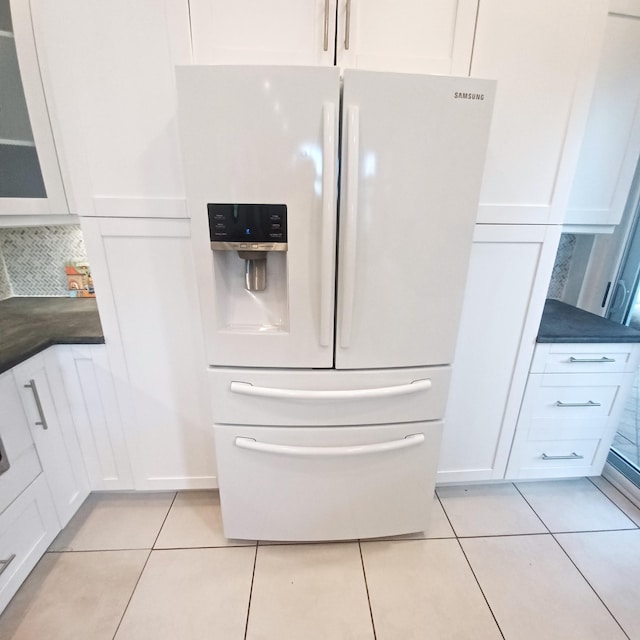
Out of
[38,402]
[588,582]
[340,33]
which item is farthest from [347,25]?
[588,582]

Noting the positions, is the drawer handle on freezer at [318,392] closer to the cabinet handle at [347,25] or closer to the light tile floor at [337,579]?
the light tile floor at [337,579]

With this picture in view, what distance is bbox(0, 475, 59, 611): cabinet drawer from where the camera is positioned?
1.15 metres

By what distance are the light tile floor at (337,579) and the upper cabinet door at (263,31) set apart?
1.87m

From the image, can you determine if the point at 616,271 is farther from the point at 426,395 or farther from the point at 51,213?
the point at 51,213

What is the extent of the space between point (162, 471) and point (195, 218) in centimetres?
121

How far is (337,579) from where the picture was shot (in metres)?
1.35

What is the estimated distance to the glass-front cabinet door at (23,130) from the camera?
3.95 ft

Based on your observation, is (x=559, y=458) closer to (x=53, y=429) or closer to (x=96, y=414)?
(x=96, y=414)

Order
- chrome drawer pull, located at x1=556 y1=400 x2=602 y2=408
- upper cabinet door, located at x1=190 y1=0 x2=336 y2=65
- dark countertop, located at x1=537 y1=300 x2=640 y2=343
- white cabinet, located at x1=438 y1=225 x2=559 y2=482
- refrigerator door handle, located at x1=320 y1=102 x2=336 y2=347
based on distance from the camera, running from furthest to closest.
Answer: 1. chrome drawer pull, located at x1=556 y1=400 x2=602 y2=408
2. dark countertop, located at x1=537 y1=300 x2=640 y2=343
3. white cabinet, located at x1=438 y1=225 x2=559 y2=482
4. upper cabinet door, located at x1=190 y1=0 x2=336 y2=65
5. refrigerator door handle, located at x1=320 y1=102 x2=336 y2=347

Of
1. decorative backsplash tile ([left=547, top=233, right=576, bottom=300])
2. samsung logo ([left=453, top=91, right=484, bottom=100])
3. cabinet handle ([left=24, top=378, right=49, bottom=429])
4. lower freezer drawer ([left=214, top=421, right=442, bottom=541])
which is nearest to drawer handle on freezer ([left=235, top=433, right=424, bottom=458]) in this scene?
Result: lower freezer drawer ([left=214, top=421, right=442, bottom=541])

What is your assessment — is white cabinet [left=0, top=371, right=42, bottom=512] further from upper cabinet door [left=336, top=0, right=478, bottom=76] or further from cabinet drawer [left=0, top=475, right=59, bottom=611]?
upper cabinet door [left=336, top=0, right=478, bottom=76]

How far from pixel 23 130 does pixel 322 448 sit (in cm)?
166

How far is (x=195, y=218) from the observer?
1.00m

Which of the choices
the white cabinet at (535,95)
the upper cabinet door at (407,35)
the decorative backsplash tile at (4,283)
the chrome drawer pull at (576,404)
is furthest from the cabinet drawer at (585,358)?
the decorative backsplash tile at (4,283)
